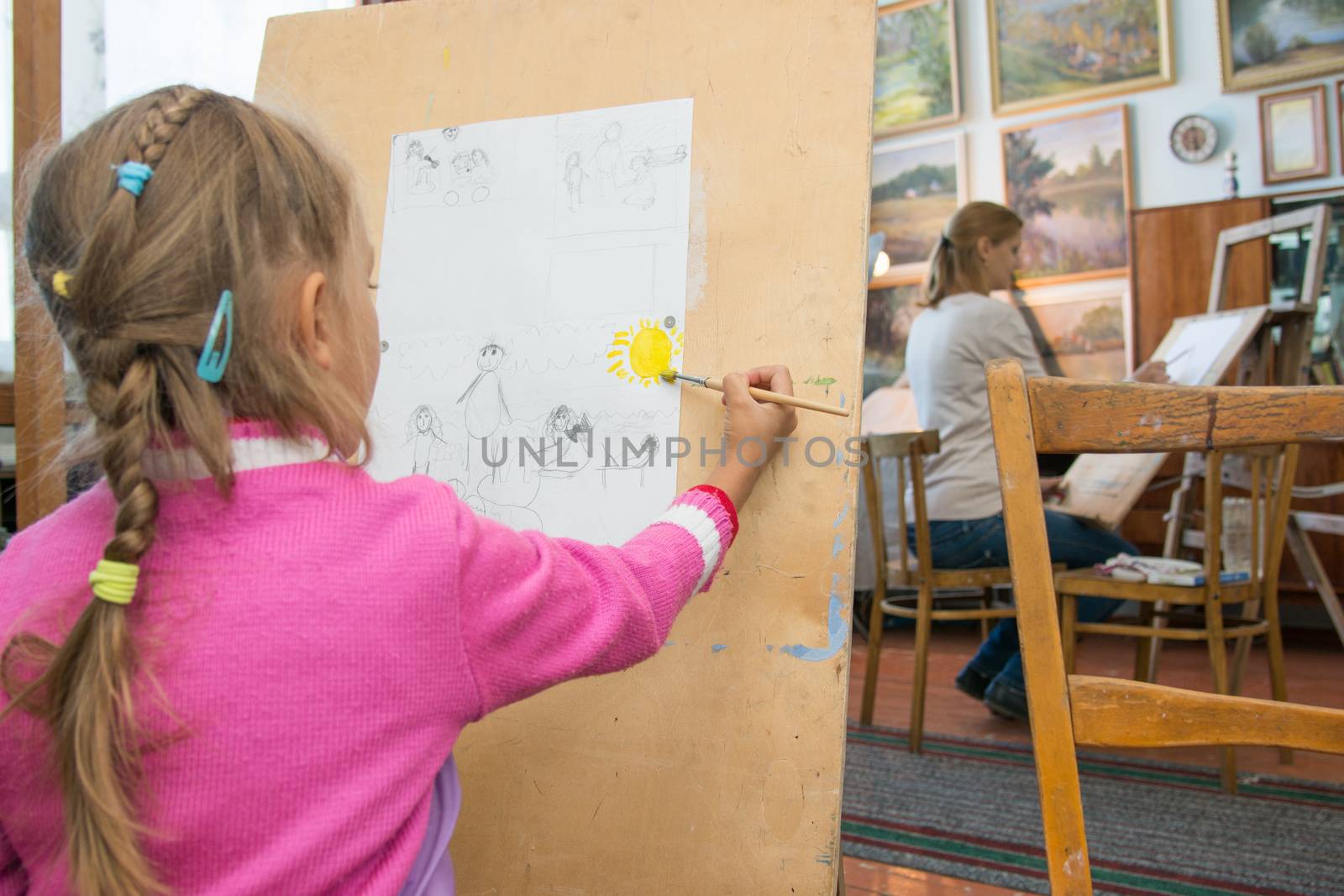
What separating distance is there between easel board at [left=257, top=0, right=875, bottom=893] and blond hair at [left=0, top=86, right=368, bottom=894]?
420mm

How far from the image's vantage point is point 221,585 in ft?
2.01

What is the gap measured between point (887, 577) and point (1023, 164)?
9.73 feet

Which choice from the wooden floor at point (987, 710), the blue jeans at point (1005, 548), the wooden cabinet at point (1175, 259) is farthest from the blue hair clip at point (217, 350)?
the wooden cabinet at point (1175, 259)

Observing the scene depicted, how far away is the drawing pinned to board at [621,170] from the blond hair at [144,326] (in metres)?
0.39

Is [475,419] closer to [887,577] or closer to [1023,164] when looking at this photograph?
[887,577]

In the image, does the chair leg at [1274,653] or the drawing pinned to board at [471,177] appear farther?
the chair leg at [1274,653]

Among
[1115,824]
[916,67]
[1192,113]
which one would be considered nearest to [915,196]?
[916,67]

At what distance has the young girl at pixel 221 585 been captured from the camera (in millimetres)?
595

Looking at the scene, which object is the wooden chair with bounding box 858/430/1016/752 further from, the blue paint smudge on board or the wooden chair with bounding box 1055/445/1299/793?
the blue paint smudge on board

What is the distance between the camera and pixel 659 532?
2.68ft

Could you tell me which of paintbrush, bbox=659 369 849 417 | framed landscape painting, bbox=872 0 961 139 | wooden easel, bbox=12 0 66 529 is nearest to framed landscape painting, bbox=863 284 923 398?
framed landscape painting, bbox=872 0 961 139

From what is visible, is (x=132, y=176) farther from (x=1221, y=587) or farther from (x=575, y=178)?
(x=1221, y=587)

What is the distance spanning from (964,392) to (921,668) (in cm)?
68

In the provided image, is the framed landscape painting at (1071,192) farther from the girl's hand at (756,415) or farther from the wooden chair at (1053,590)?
the wooden chair at (1053,590)
